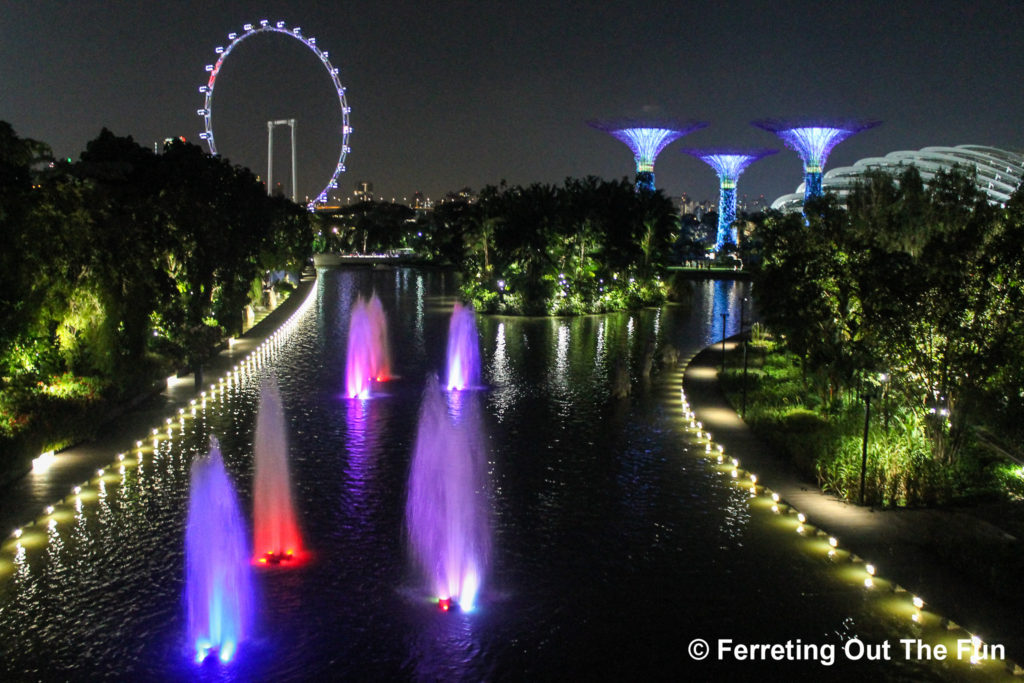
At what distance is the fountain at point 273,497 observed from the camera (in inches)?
395

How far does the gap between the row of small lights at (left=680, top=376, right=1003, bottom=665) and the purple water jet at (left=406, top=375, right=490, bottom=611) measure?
3636mm

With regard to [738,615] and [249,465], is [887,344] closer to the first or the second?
[738,615]

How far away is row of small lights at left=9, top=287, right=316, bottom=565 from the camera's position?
36.3 feet

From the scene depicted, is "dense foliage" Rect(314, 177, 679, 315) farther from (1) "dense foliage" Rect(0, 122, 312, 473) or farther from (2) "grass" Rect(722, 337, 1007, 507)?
(2) "grass" Rect(722, 337, 1007, 507)

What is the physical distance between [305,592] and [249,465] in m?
4.82

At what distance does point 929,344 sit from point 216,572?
984cm

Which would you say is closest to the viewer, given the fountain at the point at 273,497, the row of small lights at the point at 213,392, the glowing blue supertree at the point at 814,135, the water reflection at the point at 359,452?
the fountain at the point at 273,497

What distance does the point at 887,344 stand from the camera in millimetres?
13211

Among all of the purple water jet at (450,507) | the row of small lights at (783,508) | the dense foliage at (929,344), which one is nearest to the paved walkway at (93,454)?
the purple water jet at (450,507)

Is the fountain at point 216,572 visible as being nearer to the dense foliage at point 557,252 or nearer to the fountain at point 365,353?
the fountain at point 365,353

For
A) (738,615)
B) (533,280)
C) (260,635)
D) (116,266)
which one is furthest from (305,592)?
(533,280)

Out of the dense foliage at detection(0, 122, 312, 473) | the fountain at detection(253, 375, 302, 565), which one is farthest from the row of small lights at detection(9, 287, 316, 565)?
the fountain at detection(253, 375, 302, 565)

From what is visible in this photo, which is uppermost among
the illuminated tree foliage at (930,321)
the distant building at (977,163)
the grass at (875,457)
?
Answer: the distant building at (977,163)

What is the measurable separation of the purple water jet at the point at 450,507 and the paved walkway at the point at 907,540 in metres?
3.98
